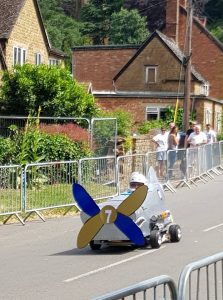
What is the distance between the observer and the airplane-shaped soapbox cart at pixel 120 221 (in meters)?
12.0

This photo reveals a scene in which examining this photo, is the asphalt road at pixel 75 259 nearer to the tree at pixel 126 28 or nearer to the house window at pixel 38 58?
the house window at pixel 38 58

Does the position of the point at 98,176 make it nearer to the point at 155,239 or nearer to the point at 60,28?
the point at 155,239

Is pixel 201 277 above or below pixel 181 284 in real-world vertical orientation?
below

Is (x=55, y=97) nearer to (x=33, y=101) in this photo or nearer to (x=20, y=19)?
(x=33, y=101)

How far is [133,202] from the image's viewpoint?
12.0 metres

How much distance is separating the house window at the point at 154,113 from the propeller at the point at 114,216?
36599 mm

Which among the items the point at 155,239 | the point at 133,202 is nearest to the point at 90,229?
the point at 133,202

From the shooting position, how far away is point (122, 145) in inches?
1032

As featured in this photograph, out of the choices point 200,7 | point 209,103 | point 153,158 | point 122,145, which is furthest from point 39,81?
point 200,7

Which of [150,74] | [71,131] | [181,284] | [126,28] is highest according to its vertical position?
[126,28]

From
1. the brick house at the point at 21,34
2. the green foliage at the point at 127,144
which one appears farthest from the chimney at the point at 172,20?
the green foliage at the point at 127,144

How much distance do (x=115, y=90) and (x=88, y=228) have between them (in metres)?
42.3

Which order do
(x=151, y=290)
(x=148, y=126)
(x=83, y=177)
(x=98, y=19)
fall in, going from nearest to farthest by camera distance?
(x=151, y=290), (x=83, y=177), (x=148, y=126), (x=98, y=19)

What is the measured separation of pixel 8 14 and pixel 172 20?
70.5ft
